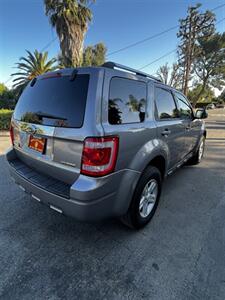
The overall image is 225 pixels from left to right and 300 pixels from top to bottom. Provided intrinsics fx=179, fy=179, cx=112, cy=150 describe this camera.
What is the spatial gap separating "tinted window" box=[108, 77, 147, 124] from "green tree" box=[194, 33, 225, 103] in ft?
106

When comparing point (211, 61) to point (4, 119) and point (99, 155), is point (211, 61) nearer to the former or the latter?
point (4, 119)

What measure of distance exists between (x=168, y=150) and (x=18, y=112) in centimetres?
214

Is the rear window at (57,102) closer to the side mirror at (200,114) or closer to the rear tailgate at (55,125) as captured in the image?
the rear tailgate at (55,125)

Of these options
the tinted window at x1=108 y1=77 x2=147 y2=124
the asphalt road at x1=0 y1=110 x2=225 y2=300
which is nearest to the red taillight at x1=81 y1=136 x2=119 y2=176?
the tinted window at x1=108 y1=77 x2=147 y2=124

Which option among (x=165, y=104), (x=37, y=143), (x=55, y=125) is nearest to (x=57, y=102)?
(x=55, y=125)

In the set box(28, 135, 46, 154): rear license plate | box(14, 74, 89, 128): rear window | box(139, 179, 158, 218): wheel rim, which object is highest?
box(14, 74, 89, 128): rear window

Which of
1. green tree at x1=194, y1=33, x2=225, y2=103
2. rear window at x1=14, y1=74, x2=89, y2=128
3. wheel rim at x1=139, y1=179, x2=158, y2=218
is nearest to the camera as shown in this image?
rear window at x1=14, y1=74, x2=89, y2=128

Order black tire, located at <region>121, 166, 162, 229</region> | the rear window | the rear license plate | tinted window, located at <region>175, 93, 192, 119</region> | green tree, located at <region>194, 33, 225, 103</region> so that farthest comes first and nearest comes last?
green tree, located at <region>194, 33, 225, 103</region>, tinted window, located at <region>175, 93, 192, 119</region>, black tire, located at <region>121, 166, 162, 229</region>, the rear license plate, the rear window

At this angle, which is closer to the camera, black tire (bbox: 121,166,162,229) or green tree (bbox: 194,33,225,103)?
black tire (bbox: 121,166,162,229)

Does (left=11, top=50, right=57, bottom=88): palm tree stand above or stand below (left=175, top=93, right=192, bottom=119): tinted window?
above

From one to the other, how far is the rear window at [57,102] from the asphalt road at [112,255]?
1350 mm

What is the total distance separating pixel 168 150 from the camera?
2.63 metres

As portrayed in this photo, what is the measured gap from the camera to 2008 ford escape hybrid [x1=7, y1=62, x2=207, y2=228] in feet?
5.13

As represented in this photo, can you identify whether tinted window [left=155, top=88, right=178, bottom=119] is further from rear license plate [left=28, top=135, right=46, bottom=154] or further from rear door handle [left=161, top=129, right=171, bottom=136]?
rear license plate [left=28, top=135, right=46, bottom=154]
